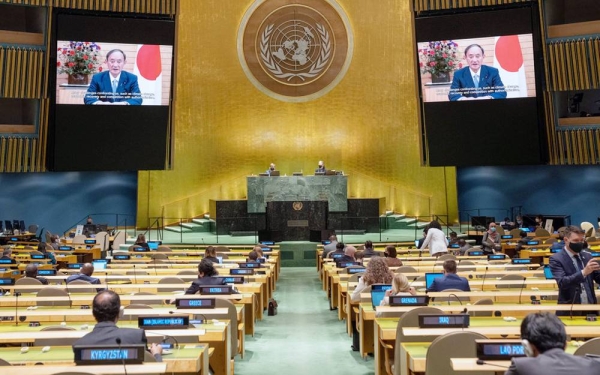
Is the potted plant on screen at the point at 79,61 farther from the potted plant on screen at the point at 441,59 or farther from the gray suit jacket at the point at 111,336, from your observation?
the gray suit jacket at the point at 111,336

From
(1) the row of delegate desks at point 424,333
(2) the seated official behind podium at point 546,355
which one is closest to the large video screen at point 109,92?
(1) the row of delegate desks at point 424,333

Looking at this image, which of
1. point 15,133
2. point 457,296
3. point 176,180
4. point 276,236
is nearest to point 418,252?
point 276,236

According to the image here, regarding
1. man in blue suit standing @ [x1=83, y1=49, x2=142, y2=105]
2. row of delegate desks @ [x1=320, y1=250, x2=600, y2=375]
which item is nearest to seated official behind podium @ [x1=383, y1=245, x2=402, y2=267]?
row of delegate desks @ [x1=320, y1=250, x2=600, y2=375]

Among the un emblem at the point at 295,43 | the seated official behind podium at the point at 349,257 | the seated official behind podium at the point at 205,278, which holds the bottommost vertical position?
the seated official behind podium at the point at 205,278

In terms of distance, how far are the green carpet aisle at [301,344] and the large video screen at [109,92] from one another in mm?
8664

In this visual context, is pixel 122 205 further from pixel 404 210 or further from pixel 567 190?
pixel 567 190

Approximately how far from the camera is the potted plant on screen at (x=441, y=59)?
18.6 m

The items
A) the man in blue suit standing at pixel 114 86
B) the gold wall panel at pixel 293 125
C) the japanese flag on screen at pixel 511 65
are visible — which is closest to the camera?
the japanese flag on screen at pixel 511 65

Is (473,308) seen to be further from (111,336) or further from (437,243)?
(437,243)

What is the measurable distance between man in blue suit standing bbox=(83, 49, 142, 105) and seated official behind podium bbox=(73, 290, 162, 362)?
1568 cm

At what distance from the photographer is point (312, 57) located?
23562 mm

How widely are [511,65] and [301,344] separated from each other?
43.6ft

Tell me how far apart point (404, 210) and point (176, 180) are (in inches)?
331

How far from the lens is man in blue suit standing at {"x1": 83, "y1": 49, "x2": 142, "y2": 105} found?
18.8m
